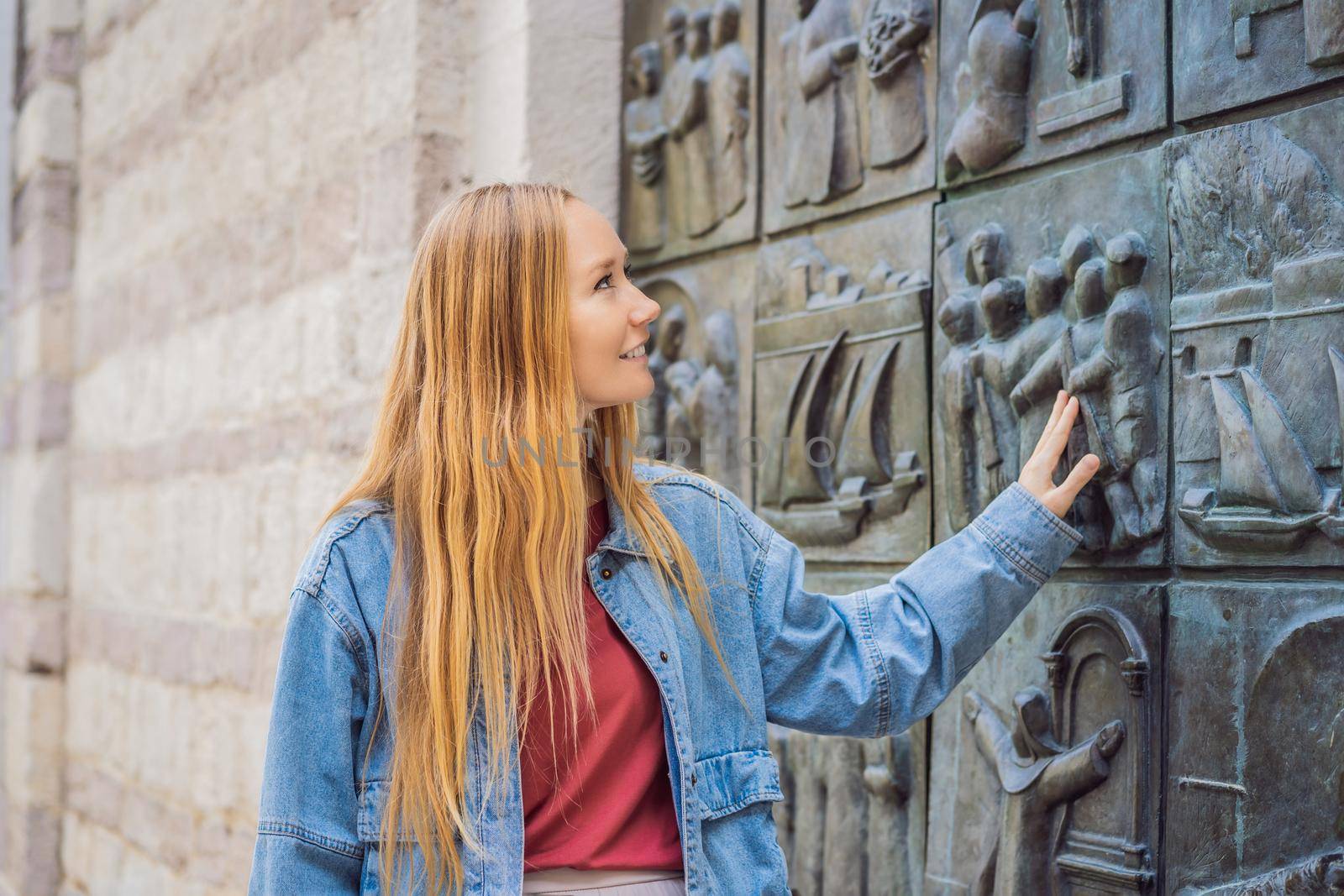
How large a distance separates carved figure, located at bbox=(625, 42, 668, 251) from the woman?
1.23 metres

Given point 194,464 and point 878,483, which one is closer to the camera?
point 878,483

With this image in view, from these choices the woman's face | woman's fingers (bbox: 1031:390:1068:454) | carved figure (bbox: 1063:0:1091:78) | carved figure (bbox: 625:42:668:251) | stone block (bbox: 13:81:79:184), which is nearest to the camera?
the woman's face

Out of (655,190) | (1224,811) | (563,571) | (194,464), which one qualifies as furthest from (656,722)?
(194,464)

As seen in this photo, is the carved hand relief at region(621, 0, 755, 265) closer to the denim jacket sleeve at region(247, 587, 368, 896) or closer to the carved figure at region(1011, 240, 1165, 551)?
the carved figure at region(1011, 240, 1165, 551)

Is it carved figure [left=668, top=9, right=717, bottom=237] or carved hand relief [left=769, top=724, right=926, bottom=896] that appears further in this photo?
carved figure [left=668, top=9, right=717, bottom=237]

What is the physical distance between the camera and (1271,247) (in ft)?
5.66

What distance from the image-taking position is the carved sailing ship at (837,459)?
2.35 m

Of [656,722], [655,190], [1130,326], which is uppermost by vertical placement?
[655,190]

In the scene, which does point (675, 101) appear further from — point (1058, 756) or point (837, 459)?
point (1058, 756)

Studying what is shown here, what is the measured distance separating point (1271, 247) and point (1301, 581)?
405 millimetres

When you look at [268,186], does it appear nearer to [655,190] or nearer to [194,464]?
[194,464]

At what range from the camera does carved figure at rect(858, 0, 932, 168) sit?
7.56 ft

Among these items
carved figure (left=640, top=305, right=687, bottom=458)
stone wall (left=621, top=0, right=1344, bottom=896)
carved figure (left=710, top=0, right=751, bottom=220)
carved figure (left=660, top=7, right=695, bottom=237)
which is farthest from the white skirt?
carved figure (left=660, top=7, right=695, bottom=237)

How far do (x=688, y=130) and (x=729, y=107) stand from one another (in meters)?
0.15
